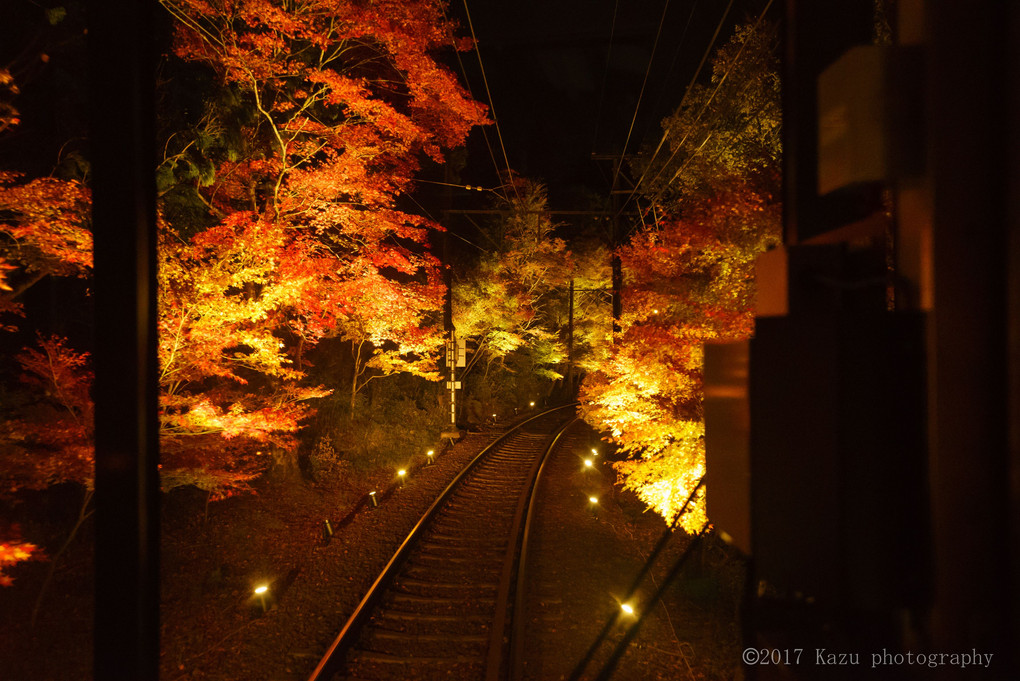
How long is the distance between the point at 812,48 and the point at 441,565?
8195mm

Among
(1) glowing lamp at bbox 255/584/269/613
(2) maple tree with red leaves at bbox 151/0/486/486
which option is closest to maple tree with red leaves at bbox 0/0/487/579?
(2) maple tree with red leaves at bbox 151/0/486/486

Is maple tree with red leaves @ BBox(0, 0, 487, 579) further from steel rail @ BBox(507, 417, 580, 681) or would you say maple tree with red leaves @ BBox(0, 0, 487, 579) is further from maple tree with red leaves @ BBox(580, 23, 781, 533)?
maple tree with red leaves @ BBox(580, 23, 781, 533)

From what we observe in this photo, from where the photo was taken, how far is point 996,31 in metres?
1.46

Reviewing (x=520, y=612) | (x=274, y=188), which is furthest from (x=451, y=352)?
(x=520, y=612)

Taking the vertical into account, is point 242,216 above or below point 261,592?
above

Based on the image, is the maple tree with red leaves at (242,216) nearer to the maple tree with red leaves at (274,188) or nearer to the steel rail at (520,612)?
the maple tree with red leaves at (274,188)

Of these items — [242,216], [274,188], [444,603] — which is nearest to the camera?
[444,603]

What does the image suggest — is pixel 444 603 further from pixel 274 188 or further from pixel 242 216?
pixel 274 188

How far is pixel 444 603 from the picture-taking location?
6902mm

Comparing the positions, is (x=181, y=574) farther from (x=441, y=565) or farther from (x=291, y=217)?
(x=291, y=217)

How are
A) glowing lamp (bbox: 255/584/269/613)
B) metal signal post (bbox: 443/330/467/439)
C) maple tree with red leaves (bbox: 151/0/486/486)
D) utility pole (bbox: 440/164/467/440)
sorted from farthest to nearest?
metal signal post (bbox: 443/330/467/439) < utility pole (bbox: 440/164/467/440) < maple tree with red leaves (bbox: 151/0/486/486) < glowing lamp (bbox: 255/584/269/613)

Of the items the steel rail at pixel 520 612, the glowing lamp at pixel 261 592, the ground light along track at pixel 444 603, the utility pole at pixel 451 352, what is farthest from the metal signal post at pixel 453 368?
the glowing lamp at pixel 261 592

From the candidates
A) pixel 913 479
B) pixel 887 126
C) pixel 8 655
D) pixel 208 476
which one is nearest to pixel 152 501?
pixel 913 479

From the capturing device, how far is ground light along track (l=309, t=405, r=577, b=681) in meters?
5.55
